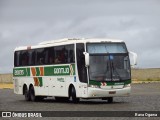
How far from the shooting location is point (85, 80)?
2856 centimetres

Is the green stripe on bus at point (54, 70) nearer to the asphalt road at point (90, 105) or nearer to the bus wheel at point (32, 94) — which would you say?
the bus wheel at point (32, 94)

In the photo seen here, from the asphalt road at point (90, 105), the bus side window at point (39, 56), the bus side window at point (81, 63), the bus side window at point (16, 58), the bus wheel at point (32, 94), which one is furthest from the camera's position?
the bus side window at point (16, 58)

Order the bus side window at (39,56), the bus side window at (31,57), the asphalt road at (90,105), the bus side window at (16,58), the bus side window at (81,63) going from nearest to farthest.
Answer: the asphalt road at (90,105) < the bus side window at (81,63) < the bus side window at (39,56) < the bus side window at (31,57) < the bus side window at (16,58)

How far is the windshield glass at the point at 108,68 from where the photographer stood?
2845 centimetres

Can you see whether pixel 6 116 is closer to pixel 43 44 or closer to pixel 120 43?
pixel 120 43

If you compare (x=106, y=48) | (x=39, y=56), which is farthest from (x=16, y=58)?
(x=106, y=48)

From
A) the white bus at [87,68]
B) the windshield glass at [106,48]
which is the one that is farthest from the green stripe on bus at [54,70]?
the windshield glass at [106,48]

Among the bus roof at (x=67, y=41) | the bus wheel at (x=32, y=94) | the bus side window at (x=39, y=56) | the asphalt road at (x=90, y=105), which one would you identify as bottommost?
the asphalt road at (x=90, y=105)

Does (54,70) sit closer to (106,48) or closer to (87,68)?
(87,68)

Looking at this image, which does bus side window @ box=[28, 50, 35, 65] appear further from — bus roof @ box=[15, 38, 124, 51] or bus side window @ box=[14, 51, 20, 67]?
bus side window @ box=[14, 51, 20, 67]

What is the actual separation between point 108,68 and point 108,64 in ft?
0.67

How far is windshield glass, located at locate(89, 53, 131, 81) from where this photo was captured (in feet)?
93.4

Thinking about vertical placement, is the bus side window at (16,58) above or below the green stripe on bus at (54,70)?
above

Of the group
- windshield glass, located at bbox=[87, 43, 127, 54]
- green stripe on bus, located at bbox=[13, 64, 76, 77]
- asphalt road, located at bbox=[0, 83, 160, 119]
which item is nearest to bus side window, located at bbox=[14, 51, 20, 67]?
green stripe on bus, located at bbox=[13, 64, 76, 77]
